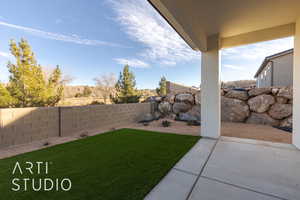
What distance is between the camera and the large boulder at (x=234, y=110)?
230 inches

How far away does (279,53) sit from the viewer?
8031mm

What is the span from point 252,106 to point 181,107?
332 cm

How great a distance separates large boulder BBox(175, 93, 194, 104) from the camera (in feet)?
24.0

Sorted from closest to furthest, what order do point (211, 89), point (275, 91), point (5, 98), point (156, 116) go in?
point (211, 89) → point (5, 98) → point (275, 91) → point (156, 116)

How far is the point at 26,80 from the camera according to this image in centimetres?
495

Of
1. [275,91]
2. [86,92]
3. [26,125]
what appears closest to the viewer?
[26,125]

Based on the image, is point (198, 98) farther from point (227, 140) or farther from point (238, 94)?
point (227, 140)

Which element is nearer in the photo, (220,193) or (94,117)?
(220,193)

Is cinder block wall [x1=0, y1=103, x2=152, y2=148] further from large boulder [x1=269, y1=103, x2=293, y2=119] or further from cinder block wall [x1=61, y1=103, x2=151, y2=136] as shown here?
large boulder [x1=269, y1=103, x2=293, y2=119]

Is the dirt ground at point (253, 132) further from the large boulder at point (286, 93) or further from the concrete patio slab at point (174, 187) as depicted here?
the concrete patio slab at point (174, 187)

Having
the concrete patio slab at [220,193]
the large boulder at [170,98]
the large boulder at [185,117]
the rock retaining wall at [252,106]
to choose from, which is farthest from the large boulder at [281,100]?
the concrete patio slab at [220,193]

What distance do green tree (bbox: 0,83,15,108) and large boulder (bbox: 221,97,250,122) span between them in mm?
9190

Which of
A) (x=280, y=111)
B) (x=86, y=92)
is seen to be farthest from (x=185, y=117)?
(x=86, y=92)

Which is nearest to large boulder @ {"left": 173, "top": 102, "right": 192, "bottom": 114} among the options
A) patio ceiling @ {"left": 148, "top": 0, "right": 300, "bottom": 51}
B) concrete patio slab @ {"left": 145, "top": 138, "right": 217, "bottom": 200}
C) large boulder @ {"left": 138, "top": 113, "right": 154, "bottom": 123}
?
large boulder @ {"left": 138, "top": 113, "right": 154, "bottom": 123}
